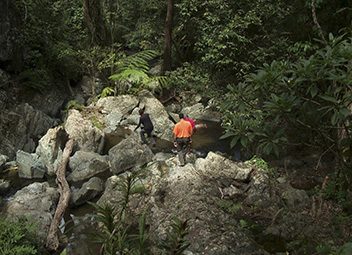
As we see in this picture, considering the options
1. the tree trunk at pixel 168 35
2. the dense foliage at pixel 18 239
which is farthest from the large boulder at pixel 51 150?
the tree trunk at pixel 168 35

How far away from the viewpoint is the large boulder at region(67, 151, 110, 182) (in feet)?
30.7

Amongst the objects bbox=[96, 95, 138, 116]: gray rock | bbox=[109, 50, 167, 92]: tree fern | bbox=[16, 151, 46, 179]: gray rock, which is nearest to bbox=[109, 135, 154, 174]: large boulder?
bbox=[16, 151, 46, 179]: gray rock

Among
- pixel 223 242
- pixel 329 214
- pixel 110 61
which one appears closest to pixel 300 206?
pixel 329 214

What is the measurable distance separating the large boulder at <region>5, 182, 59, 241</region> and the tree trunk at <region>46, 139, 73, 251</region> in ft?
0.42

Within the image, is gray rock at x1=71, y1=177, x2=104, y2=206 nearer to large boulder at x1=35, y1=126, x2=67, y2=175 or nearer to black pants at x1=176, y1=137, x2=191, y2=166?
large boulder at x1=35, y1=126, x2=67, y2=175

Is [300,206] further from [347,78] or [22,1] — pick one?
[22,1]

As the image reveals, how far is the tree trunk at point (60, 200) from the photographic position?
6.43 metres

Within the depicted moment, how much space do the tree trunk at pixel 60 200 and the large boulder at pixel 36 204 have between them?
129 millimetres

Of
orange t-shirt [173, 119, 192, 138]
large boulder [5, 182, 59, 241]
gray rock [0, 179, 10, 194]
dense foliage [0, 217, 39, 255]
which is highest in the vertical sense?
dense foliage [0, 217, 39, 255]

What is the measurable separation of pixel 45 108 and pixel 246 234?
9.65m

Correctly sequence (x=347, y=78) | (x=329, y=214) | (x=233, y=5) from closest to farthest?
(x=347, y=78), (x=329, y=214), (x=233, y=5)

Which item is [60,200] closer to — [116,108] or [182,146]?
[182,146]

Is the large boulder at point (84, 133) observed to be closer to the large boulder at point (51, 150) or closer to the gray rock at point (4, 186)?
the large boulder at point (51, 150)

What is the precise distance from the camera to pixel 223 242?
245 inches
